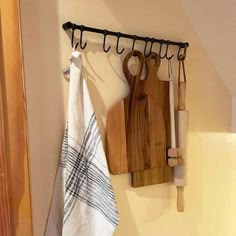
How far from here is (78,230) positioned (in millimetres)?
807

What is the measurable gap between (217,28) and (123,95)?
510 millimetres

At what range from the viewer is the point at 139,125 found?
3.23 ft

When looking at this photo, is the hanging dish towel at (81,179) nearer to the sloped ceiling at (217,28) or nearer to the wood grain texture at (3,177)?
the wood grain texture at (3,177)

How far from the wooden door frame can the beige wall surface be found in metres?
0.18

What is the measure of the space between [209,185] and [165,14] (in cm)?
76

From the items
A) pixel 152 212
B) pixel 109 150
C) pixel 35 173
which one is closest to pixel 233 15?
A: pixel 109 150

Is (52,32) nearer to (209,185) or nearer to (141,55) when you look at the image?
(141,55)

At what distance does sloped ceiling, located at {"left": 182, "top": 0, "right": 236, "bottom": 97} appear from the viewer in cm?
110

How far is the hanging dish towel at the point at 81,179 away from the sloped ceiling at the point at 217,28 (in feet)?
1.93

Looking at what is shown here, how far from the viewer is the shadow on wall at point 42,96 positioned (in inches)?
30.3

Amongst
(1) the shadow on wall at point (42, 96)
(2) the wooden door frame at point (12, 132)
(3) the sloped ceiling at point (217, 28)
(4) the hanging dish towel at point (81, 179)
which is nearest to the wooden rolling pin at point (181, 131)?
(3) the sloped ceiling at point (217, 28)

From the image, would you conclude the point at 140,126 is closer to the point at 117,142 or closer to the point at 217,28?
the point at 117,142

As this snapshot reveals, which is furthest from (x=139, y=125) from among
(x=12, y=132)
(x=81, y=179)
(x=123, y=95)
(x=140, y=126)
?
(x=12, y=132)

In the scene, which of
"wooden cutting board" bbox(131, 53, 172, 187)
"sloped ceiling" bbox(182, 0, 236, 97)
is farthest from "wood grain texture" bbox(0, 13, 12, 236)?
"sloped ceiling" bbox(182, 0, 236, 97)
